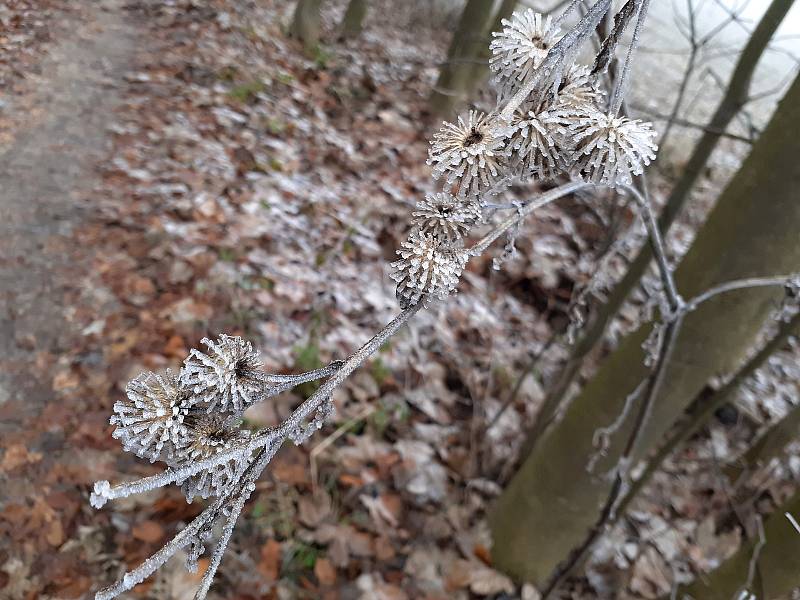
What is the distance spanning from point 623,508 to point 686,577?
1.15 meters

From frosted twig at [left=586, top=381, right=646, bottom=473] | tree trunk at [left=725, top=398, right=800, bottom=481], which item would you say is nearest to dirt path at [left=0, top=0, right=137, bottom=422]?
frosted twig at [left=586, top=381, right=646, bottom=473]

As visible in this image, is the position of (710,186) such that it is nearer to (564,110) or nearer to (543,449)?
(543,449)

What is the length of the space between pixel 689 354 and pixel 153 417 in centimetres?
185

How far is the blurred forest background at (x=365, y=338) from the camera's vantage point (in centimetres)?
225

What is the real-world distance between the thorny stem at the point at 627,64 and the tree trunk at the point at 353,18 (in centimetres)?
868

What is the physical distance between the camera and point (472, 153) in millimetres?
661

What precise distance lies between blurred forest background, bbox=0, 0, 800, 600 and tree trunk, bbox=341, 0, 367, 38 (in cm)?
299

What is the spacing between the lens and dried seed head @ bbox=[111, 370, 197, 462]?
2.21ft

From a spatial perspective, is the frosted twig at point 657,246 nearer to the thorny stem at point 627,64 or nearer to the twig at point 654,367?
the twig at point 654,367

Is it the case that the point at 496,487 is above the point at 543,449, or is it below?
below

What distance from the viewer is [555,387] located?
10.1ft

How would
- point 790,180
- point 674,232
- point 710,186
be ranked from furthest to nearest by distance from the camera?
point 710,186 < point 674,232 < point 790,180

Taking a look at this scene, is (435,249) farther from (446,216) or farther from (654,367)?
(654,367)

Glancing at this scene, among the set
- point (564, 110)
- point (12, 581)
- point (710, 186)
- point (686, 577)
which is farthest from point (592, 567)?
point (710, 186)
